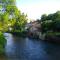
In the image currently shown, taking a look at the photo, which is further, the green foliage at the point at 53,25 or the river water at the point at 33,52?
the green foliage at the point at 53,25

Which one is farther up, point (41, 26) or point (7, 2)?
point (7, 2)

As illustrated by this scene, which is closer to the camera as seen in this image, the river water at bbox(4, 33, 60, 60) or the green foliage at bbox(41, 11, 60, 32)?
the river water at bbox(4, 33, 60, 60)

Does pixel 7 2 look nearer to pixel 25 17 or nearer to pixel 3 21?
pixel 3 21

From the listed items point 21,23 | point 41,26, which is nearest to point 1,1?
point 41,26

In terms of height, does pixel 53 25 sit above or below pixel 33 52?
above

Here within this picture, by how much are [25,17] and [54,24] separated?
22.8m

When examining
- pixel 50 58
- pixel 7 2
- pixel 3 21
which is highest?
A: pixel 7 2

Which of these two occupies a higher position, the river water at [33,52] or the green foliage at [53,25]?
the green foliage at [53,25]

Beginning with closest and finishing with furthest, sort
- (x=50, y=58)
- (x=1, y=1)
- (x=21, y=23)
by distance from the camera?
(x=50, y=58), (x=1, y=1), (x=21, y=23)

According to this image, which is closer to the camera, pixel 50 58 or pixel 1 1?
pixel 50 58

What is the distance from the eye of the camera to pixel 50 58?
25.9 meters

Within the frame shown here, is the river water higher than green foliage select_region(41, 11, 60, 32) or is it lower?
lower

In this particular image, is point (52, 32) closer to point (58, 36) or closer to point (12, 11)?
point (58, 36)

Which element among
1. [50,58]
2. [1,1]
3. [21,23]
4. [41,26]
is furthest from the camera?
[21,23]
